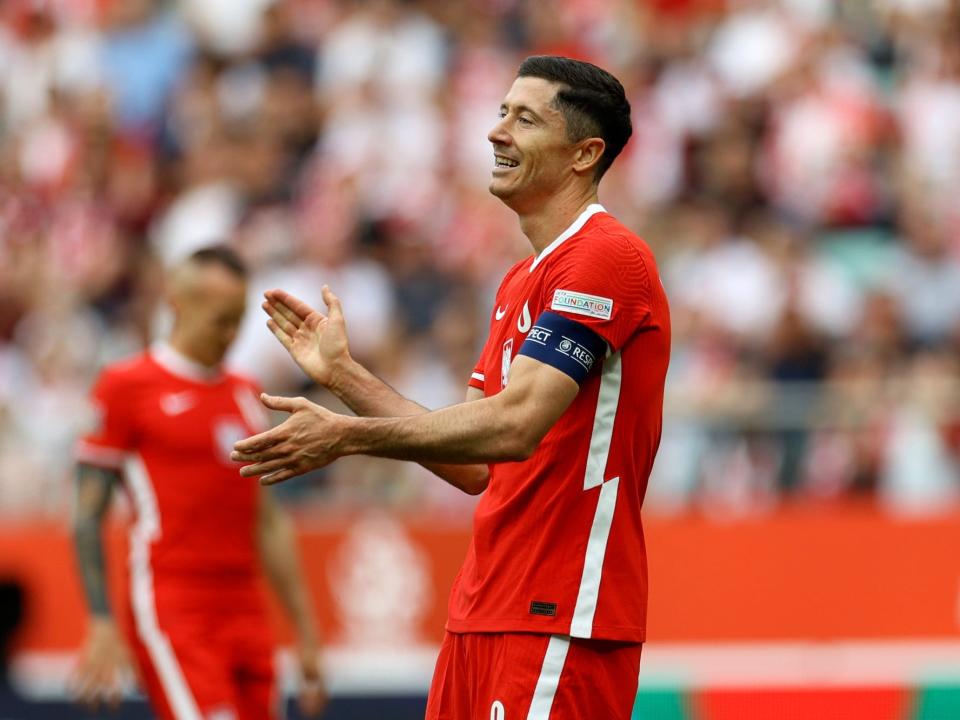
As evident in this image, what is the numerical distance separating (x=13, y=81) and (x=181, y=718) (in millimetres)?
10801

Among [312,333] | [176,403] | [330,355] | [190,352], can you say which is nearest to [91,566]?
[176,403]

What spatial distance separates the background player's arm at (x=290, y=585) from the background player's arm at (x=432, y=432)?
3499 mm

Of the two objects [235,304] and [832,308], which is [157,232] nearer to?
[832,308]

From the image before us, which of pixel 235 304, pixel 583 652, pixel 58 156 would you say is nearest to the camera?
pixel 583 652

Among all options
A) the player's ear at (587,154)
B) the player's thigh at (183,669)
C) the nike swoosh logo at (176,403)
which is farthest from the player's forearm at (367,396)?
the nike swoosh logo at (176,403)

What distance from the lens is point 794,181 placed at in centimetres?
1337

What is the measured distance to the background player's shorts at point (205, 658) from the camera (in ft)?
24.7

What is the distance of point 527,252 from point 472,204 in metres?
1.16

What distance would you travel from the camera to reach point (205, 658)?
25.0 feet

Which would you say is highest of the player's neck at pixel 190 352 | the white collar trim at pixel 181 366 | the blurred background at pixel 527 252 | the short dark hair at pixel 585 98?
the blurred background at pixel 527 252

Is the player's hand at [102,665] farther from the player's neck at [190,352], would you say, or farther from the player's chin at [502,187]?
the player's chin at [502,187]

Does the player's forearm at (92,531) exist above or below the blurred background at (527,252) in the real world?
below

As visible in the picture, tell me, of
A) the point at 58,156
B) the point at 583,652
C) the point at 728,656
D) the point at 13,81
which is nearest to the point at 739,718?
the point at 728,656

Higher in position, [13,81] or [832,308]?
[13,81]
